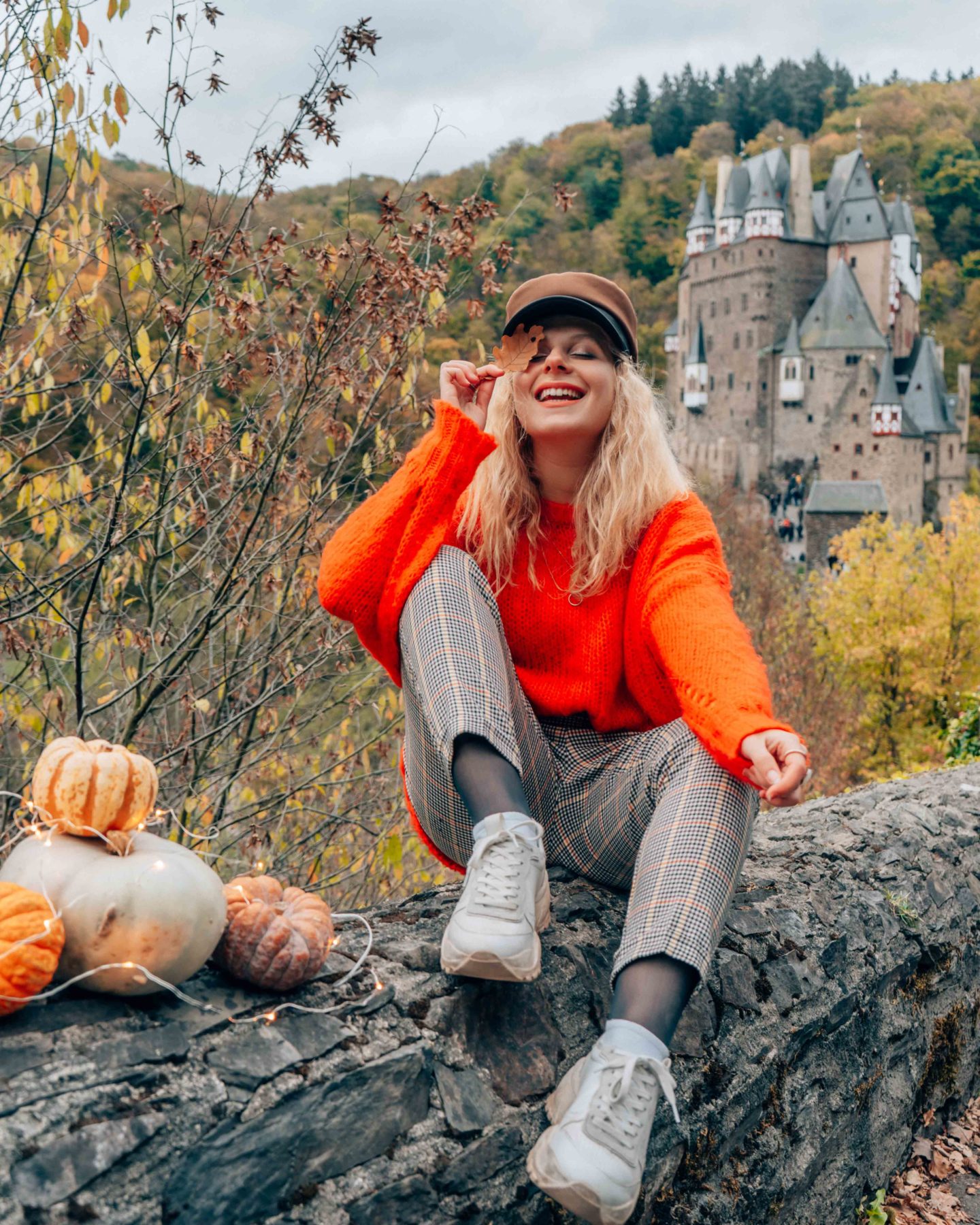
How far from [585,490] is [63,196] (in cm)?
158

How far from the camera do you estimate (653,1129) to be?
2090mm

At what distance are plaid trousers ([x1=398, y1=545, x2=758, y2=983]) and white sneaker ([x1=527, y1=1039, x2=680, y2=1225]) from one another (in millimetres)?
191

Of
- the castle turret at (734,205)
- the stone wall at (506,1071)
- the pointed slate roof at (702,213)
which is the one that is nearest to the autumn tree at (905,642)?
the stone wall at (506,1071)

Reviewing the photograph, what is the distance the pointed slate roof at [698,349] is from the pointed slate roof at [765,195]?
19.8 feet

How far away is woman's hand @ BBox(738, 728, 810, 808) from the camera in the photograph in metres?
1.94

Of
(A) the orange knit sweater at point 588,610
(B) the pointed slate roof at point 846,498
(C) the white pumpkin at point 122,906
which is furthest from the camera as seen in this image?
(B) the pointed slate roof at point 846,498

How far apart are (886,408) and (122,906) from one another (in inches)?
2069

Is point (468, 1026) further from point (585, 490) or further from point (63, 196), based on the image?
point (63, 196)

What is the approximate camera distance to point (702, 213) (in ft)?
184

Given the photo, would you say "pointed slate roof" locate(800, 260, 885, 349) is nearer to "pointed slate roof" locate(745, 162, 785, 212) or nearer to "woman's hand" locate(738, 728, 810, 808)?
"pointed slate roof" locate(745, 162, 785, 212)

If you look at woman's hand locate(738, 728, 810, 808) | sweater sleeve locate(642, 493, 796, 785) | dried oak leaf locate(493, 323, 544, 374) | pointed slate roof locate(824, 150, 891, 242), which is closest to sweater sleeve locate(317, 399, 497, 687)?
dried oak leaf locate(493, 323, 544, 374)

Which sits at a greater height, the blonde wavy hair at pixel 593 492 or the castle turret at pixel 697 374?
the castle turret at pixel 697 374

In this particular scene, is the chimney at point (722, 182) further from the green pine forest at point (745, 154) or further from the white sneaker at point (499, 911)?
the white sneaker at point (499, 911)

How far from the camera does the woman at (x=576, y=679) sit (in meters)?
1.92
